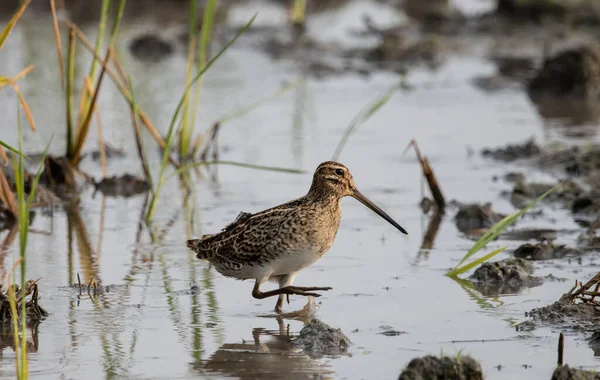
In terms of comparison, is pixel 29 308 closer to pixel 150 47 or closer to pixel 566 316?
pixel 566 316

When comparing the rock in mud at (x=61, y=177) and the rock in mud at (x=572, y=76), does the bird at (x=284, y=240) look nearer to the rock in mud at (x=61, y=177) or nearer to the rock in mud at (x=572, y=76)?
the rock in mud at (x=61, y=177)

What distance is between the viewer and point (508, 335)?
20.3ft

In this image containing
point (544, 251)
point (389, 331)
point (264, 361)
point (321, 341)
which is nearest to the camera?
point (264, 361)

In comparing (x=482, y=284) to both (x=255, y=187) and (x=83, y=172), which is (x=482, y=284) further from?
(x=83, y=172)

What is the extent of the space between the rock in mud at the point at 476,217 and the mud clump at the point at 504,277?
1.37m

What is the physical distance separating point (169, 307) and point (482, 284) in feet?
6.65

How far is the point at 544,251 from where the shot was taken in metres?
7.97

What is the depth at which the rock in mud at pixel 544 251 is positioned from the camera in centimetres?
797

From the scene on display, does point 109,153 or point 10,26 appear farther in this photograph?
point 109,153

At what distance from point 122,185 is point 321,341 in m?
4.66

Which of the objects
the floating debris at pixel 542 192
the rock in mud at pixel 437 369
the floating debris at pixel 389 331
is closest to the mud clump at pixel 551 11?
the floating debris at pixel 542 192

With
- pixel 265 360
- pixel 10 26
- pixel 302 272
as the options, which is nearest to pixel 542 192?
pixel 302 272

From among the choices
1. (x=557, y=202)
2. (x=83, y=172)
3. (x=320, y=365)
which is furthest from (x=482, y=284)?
(x=83, y=172)

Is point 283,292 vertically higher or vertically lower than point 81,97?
lower
